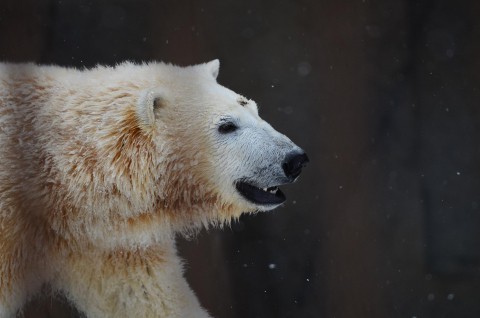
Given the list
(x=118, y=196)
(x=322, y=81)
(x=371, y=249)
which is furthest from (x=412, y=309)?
(x=118, y=196)

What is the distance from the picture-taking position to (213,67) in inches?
77.6

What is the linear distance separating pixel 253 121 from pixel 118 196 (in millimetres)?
425

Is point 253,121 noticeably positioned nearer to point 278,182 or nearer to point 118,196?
point 278,182

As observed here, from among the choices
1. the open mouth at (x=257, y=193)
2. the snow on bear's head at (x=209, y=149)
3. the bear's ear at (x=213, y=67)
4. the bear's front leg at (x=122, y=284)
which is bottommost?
the bear's front leg at (x=122, y=284)

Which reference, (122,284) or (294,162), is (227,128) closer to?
(294,162)

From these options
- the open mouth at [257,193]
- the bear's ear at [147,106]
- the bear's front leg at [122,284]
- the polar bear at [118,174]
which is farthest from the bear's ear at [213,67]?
the bear's front leg at [122,284]

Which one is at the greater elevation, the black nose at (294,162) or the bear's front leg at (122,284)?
the black nose at (294,162)

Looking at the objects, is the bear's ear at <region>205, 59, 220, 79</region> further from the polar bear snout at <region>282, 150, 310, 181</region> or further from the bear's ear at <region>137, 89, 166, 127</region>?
the polar bear snout at <region>282, 150, 310, 181</region>

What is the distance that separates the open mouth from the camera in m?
1.87

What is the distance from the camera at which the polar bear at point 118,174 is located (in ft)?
5.82

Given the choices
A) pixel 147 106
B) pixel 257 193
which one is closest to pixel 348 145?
pixel 257 193

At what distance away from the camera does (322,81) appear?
2219 millimetres

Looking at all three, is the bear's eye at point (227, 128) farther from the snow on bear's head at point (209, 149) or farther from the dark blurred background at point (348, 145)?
the dark blurred background at point (348, 145)

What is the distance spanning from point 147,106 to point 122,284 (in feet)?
1.72
